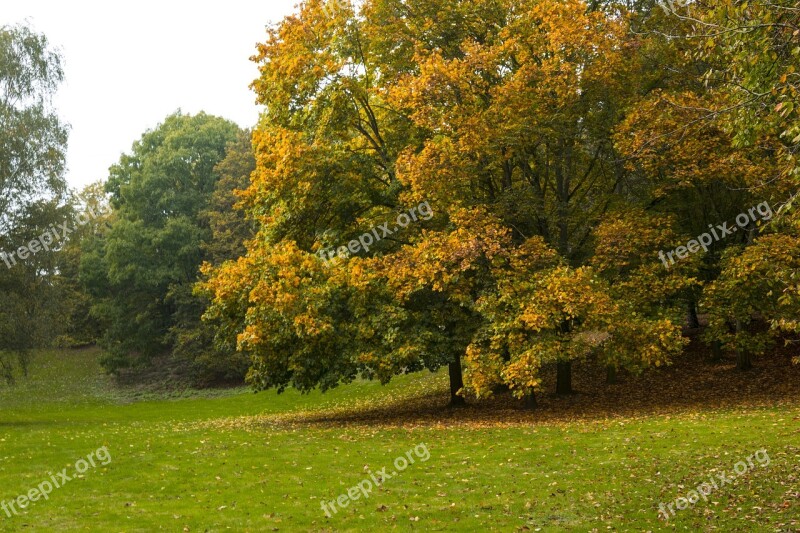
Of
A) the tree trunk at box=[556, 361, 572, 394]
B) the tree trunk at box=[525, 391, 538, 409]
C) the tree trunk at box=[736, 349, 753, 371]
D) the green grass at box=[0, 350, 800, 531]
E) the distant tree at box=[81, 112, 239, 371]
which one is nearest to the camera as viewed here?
the green grass at box=[0, 350, 800, 531]

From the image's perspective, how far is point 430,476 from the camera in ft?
50.5

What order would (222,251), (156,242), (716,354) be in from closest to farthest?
1. (716,354)
2. (222,251)
3. (156,242)

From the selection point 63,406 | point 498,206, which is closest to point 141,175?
point 63,406

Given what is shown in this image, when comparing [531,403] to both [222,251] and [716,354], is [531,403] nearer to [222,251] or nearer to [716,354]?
[716,354]

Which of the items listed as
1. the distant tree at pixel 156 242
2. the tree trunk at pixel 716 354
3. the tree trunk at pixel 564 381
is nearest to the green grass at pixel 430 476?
the tree trunk at pixel 564 381

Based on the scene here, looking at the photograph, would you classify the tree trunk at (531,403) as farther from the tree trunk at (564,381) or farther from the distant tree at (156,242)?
the distant tree at (156,242)

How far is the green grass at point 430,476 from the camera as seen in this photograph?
40.4 feet

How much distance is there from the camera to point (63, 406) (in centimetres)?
4538

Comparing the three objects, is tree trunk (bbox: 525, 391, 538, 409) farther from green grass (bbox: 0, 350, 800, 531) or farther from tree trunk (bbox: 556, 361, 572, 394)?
green grass (bbox: 0, 350, 800, 531)

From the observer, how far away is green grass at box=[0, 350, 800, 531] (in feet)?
40.4

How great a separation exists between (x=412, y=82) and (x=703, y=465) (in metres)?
14.0

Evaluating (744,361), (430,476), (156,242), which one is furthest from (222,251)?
(430,476)

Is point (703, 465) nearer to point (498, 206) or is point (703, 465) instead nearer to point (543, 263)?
point (543, 263)

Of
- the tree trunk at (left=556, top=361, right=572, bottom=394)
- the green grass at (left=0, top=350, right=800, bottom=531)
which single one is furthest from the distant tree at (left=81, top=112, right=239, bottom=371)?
the tree trunk at (left=556, top=361, right=572, bottom=394)
